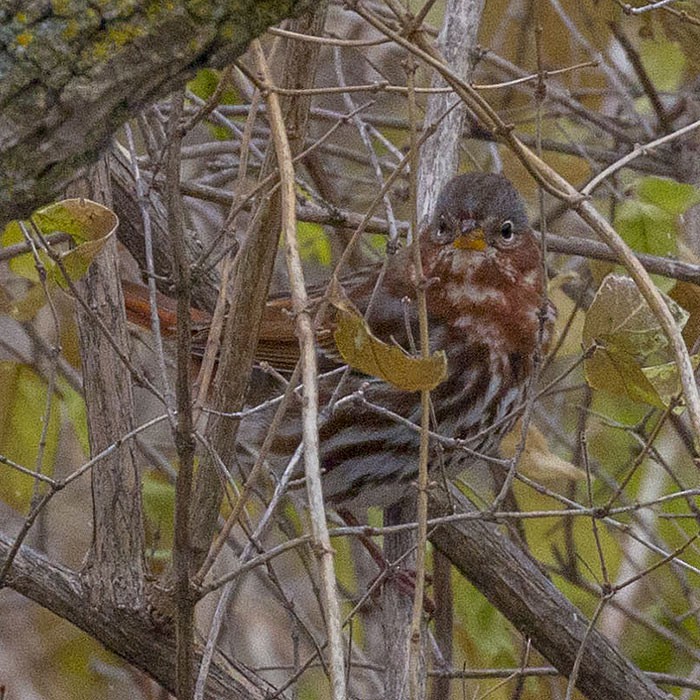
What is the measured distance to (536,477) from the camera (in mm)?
3660

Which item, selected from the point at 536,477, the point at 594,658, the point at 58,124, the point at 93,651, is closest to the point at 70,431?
the point at 93,651

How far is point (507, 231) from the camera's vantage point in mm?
3703

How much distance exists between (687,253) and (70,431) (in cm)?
283

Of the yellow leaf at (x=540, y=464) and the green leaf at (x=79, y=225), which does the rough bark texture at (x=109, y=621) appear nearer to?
the green leaf at (x=79, y=225)

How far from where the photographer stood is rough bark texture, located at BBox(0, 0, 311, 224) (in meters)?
1.36

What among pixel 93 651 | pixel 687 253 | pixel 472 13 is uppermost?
pixel 472 13

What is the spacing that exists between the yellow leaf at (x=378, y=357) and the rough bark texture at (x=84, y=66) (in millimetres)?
484

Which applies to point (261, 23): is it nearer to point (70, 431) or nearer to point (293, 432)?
point (293, 432)

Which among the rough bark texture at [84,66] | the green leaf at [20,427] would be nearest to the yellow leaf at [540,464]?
the green leaf at [20,427]

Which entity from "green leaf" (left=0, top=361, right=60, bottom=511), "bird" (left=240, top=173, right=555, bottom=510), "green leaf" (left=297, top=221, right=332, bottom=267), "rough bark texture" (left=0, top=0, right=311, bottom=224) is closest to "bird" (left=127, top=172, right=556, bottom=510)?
"bird" (left=240, top=173, right=555, bottom=510)

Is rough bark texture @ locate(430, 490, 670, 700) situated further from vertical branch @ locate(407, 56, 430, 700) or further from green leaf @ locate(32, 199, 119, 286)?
vertical branch @ locate(407, 56, 430, 700)

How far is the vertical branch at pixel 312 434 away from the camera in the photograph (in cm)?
145

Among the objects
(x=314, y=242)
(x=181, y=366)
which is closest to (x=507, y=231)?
(x=314, y=242)

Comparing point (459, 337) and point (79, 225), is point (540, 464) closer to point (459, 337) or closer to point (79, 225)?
point (459, 337)
